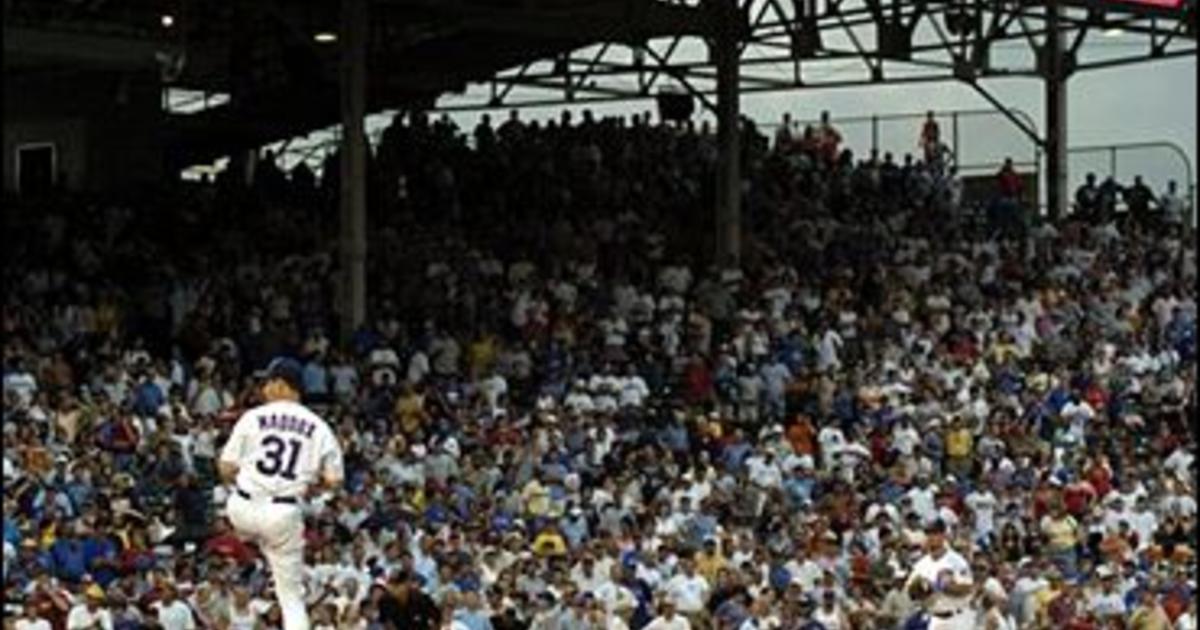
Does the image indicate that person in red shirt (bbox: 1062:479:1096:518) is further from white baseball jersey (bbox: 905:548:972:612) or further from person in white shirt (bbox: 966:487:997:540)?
white baseball jersey (bbox: 905:548:972:612)

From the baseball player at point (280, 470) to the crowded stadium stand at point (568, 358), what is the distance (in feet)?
21.9

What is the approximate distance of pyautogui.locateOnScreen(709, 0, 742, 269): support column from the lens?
39.7 m

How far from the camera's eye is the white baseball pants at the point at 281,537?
1411 cm

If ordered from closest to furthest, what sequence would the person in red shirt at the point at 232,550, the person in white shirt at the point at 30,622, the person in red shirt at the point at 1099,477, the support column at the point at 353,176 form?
the person in white shirt at the point at 30,622
the person in red shirt at the point at 232,550
the person in red shirt at the point at 1099,477
the support column at the point at 353,176

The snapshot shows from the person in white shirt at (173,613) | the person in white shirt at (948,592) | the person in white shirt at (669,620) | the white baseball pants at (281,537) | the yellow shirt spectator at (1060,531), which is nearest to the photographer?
the white baseball pants at (281,537)

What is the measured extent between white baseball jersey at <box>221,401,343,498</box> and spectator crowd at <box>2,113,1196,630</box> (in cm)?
678

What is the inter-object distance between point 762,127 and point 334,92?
870 centimetres

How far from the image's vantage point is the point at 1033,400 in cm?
3441

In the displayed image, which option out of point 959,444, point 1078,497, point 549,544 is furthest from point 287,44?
point 549,544

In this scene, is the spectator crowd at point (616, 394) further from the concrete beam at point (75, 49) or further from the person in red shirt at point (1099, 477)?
the concrete beam at point (75, 49)

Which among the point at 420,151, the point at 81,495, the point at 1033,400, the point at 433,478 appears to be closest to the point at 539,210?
the point at 420,151

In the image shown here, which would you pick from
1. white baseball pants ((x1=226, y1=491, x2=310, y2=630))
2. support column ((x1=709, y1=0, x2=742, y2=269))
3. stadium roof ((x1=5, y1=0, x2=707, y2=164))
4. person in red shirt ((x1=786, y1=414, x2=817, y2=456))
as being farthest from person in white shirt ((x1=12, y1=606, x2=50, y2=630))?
support column ((x1=709, y1=0, x2=742, y2=269))

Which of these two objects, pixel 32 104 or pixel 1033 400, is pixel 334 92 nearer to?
pixel 32 104

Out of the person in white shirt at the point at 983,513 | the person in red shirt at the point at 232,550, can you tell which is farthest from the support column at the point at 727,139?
the person in red shirt at the point at 232,550
